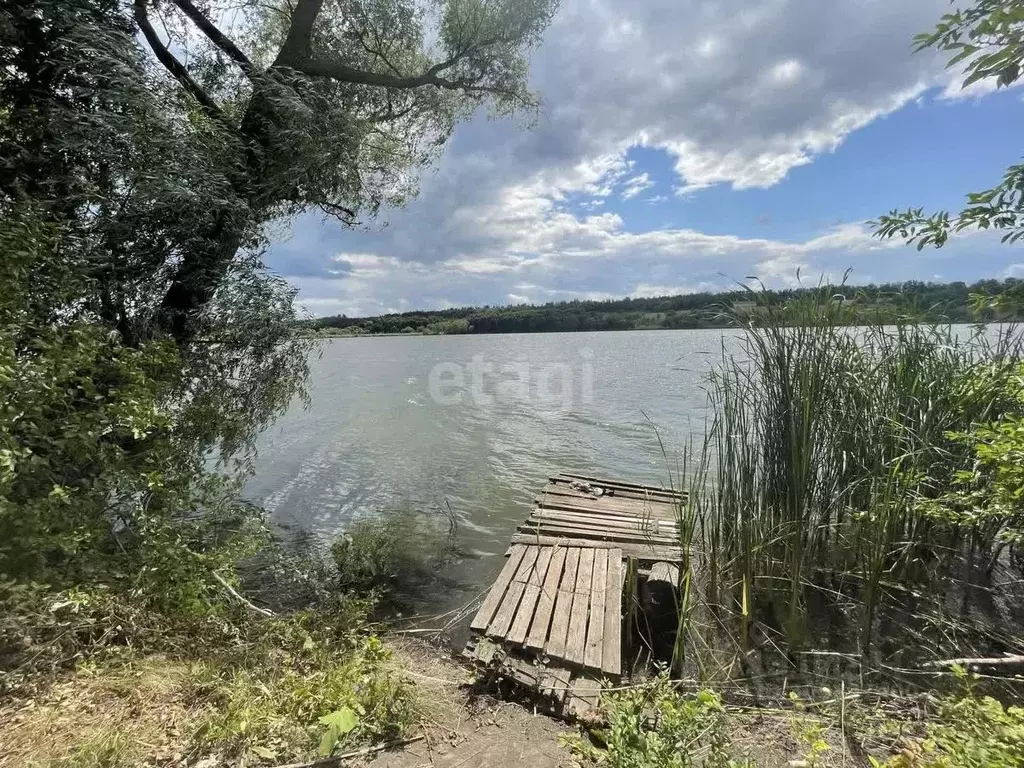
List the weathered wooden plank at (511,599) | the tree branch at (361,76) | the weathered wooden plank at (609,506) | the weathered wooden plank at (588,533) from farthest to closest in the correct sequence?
the tree branch at (361,76), the weathered wooden plank at (609,506), the weathered wooden plank at (588,533), the weathered wooden plank at (511,599)

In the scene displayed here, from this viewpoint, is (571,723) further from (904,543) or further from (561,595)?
(904,543)

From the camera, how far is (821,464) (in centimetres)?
440

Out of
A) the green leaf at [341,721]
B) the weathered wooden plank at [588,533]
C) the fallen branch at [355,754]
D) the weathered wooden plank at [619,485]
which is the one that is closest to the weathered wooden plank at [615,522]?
the weathered wooden plank at [588,533]

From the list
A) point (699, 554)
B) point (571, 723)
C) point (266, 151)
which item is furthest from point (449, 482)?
point (571, 723)

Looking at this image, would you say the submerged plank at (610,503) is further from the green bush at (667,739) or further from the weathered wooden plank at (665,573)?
the green bush at (667,739)

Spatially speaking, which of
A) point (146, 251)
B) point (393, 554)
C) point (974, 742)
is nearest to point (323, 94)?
point (146, 251)

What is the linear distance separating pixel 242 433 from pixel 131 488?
2.27 metres

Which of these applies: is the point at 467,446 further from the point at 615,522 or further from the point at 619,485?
the point at 615,522

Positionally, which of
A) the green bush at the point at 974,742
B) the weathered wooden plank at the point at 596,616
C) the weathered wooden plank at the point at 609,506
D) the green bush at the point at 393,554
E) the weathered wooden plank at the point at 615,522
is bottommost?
the green bush at the point at 393,554

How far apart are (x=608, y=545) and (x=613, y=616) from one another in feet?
4.01

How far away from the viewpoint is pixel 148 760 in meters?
2.14

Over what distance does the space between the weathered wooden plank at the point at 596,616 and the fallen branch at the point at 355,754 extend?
1.17 metres

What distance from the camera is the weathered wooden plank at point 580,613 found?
3248 millimetres

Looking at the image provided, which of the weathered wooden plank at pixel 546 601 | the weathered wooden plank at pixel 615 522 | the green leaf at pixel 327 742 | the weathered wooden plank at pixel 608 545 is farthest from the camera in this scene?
the weathered wooden plank at pixel 615 522
